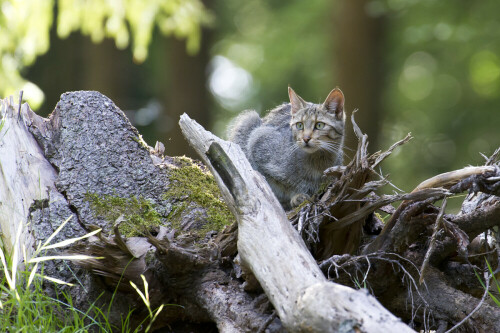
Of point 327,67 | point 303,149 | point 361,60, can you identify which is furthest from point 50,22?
point 327,67

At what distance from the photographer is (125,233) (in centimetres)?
324

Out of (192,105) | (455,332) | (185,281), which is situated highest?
(192,105)

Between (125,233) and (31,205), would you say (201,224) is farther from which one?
(31,205)

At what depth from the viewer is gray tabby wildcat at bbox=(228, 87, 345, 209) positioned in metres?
3.95

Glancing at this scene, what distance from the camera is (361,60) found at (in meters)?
7.75

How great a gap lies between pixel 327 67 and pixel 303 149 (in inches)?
234

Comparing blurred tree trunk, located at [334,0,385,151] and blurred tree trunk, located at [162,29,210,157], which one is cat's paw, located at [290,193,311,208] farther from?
blurred tree trunk, located at [162,29,210,157]

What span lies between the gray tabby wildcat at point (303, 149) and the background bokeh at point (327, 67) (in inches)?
105

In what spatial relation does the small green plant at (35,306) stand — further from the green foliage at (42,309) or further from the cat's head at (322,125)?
the cat's head at (322,125)

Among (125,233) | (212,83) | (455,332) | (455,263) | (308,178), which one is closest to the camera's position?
(455,332)

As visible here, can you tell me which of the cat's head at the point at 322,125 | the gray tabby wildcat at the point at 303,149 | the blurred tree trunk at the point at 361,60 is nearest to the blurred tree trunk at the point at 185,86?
the blurred tree trunk at the point at 361,60

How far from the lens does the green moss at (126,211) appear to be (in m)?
3.31

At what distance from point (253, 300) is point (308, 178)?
1377mm

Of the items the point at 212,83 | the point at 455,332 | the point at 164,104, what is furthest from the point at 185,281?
the point at 212,83
